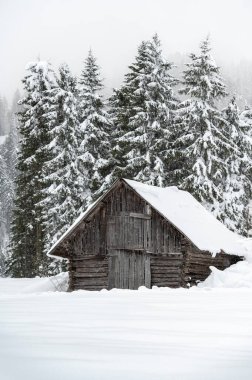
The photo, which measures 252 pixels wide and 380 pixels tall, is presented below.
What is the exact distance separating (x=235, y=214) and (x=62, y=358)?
30.3m

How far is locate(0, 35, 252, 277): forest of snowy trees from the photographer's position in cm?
3131

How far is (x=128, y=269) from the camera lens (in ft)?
76.6

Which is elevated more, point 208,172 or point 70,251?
point 208,172

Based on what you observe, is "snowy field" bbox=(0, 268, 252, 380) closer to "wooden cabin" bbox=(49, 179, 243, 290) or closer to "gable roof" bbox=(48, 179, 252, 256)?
"gable roof" bbox=(48, 179, 252, 256)

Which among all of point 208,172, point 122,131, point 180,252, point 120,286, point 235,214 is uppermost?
point 122,131

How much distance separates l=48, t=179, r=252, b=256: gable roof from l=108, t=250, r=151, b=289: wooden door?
7.45ft

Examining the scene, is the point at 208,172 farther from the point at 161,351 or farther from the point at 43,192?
the point at 161,351

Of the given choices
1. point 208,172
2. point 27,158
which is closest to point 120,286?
point 208,172

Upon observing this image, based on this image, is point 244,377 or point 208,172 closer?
point 244,377

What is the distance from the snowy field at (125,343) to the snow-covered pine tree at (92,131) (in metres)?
25.0

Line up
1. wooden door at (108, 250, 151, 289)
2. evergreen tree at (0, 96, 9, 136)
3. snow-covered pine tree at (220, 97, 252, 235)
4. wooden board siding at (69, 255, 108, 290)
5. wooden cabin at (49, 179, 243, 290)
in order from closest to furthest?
wooden cabin at (49, 179, 243, 290)
wooden door at (108, 250, 151, 289)
wooden board siding at (69, 255, 108, 290)
snow-covered pine tree at (220, 97, 252, 235)
evergreen tree at (0, 96, 9, 136)

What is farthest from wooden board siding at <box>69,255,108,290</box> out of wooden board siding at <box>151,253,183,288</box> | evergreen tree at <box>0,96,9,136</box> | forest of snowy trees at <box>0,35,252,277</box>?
evergreen tree at <box>0,96,9,136</box>

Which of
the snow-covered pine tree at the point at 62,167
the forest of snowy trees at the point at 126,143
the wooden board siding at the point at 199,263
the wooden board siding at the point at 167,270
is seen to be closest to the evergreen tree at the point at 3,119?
the forest of snowy trees at the point at 126,143

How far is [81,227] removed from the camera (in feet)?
78.2
